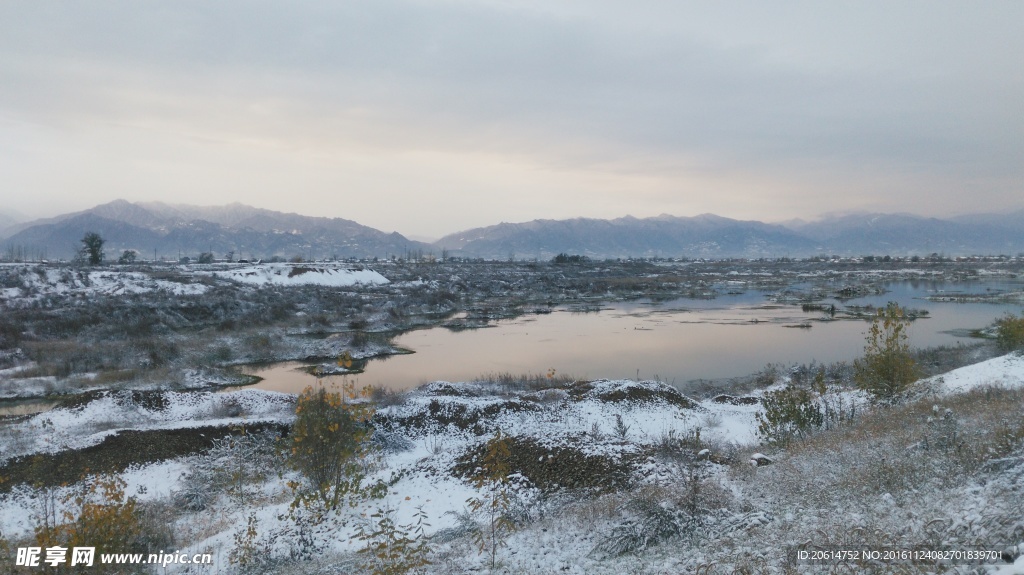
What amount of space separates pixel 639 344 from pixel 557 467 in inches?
938

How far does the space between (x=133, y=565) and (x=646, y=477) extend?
8542 mm

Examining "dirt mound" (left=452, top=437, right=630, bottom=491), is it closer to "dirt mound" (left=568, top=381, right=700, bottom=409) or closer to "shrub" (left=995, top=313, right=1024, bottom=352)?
"dirt mound" (left=568, top=381, right=700, bottom=409)

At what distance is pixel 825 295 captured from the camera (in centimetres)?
6481

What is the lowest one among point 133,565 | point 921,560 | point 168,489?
point 168,489

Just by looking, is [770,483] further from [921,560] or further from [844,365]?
[844,365]

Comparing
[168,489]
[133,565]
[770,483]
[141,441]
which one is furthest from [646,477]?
[141,441]

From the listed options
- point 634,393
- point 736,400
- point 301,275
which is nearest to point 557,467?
point 634,393

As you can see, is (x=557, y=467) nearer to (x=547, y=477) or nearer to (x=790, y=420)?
(x=547, y=477)

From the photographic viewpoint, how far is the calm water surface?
87.0 ft

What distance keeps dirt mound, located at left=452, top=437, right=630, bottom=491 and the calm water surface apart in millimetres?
11471

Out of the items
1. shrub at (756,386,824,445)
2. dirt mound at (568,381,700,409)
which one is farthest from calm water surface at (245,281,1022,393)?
shrub at (756,386,824,445)

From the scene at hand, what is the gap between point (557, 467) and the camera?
11117 mm

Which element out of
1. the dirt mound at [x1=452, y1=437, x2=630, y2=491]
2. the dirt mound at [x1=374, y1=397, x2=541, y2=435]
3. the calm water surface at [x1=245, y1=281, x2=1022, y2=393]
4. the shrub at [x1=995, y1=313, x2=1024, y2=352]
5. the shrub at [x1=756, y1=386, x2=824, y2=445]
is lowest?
the calm water surface at [x1=245, y1=281, x2=1022, y2=393]

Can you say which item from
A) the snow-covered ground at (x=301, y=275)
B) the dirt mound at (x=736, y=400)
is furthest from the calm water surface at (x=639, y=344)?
the snow-covered ground at (x=301, y=275)
